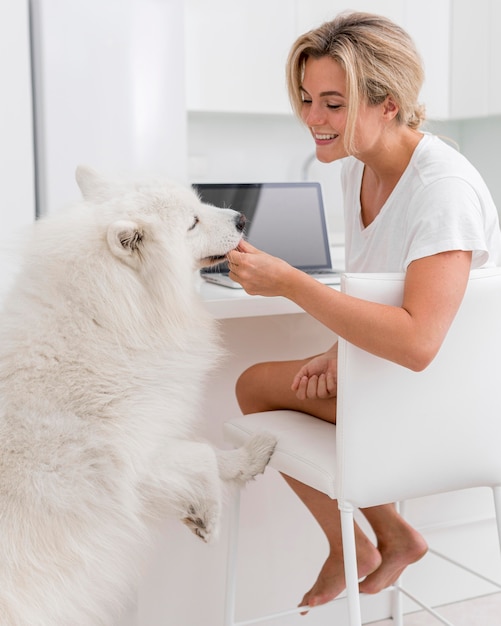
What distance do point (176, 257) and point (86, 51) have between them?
129 cm

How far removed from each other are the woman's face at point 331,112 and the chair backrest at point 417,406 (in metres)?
0.38

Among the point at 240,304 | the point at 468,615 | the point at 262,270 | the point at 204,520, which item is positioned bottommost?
the point at 468,615

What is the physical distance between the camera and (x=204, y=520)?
4.53 ft

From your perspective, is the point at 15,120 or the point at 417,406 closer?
the point at 417,406

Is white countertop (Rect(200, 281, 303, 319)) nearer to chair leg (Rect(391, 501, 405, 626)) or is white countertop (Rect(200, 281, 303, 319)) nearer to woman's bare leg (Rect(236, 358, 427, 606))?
woman's bare leg (Rect(236, 358, 427, 606))

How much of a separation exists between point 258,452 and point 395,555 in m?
0.54

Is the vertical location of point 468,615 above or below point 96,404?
below

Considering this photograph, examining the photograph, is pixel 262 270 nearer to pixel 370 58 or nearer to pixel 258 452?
pixel 258 452

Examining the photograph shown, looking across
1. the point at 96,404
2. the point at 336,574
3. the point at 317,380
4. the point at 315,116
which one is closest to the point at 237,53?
the point at 315,116

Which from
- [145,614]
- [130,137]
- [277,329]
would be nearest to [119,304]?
[277,329]

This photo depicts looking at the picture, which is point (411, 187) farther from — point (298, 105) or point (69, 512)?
point (69, 512)

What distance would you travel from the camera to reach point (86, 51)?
2385mm

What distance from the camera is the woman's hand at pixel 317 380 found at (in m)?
1.71

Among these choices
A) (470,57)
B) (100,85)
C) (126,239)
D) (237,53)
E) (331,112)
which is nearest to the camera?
(126,239)
